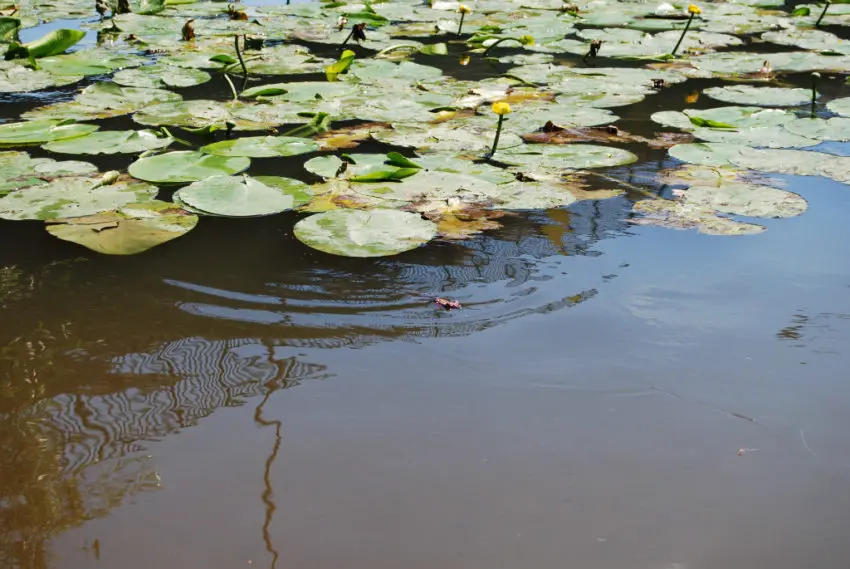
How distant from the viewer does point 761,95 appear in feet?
12.3

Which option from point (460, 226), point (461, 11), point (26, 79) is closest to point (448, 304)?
point (460, 226)

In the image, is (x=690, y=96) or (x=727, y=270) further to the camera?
(x=690, y=96)

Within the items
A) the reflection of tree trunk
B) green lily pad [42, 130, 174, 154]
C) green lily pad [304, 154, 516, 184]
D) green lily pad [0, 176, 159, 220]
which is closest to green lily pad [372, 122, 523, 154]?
green lily pad [304, 154, 516, 184]

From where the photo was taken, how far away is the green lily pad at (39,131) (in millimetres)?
2976

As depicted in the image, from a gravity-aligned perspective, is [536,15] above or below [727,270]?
above

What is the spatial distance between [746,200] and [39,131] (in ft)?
8.16

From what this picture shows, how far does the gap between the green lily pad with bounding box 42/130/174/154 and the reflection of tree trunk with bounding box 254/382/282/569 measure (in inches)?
64.3

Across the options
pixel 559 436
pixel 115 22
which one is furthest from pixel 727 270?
pixel 115 22

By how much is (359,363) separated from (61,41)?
3461mm

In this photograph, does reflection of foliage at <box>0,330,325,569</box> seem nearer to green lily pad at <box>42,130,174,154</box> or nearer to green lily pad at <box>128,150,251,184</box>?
green lily pad at <box>128,150,251,184</box>

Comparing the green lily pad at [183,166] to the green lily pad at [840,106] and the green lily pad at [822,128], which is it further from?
the green lily pad at [840,106]

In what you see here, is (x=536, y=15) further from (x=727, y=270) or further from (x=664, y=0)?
(x=727, y=270)

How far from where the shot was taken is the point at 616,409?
1556 mm

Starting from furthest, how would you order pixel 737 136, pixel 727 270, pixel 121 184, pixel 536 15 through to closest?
pixel 536 15 < pixel 737 136 < pixel 121 184 < pixel 727 270
